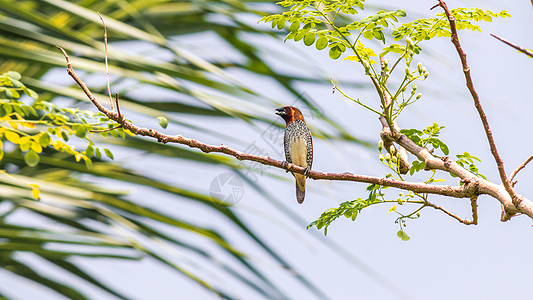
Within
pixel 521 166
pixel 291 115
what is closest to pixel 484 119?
pixel 521 166

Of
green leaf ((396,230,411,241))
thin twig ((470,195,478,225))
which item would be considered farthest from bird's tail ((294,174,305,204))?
thin twig ((470,195,478,225))

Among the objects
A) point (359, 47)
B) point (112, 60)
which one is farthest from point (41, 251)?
point (359, 47)

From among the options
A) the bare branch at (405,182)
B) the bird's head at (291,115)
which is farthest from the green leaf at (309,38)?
the bird's head at (291,115)

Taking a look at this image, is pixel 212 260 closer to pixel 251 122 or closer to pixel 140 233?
pixel 140 233

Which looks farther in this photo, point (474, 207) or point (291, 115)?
point (291, 115)

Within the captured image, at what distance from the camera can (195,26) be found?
2320 mm

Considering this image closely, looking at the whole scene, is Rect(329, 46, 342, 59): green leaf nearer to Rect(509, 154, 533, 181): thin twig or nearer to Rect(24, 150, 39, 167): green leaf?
Rect(509, 154, 533, 181): thin twig

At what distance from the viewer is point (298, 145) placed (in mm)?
2025

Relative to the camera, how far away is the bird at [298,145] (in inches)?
79.6

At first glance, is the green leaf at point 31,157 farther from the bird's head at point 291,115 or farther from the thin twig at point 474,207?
the bird's head at point 291,115

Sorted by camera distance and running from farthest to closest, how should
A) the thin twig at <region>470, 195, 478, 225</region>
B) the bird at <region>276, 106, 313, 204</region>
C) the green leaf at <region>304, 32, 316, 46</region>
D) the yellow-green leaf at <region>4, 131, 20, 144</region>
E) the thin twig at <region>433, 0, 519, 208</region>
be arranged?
the bird at <region>276, 106, 313, 204</region>
the yellow-green leaf at <region>4, 131, 20, 144</region>
the green leaf at <region>304, 32, 316, 46</region>
the thin twig at <region>470, 195, 478, 225</region>
the thin twig at <region>433, 0, 519, 208</region>

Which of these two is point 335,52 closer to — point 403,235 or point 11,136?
point 403,235

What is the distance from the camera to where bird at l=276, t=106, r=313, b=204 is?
2.02 m

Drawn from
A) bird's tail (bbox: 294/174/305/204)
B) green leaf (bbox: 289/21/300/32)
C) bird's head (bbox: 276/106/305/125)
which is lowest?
green leaf (bbox: 289/21/300/32)
